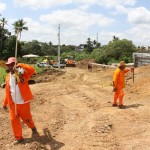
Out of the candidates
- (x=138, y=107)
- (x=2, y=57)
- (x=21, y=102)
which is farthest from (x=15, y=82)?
(x=2, y=57)

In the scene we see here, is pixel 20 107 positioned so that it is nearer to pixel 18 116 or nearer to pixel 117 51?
pixel 18 116

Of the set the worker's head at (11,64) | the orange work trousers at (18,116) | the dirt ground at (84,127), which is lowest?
the dirt ground at (84,127)

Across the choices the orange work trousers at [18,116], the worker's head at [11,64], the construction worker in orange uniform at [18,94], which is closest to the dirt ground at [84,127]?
the orange work trousers at [18,116]

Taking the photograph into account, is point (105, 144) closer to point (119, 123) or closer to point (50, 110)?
point (119, 123)

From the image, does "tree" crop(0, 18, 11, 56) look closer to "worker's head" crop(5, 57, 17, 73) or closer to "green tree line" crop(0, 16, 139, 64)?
"green tree line" crop(0, 16, 139, 64)

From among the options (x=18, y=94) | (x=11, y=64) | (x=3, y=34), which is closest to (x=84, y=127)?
(x=18, y=94)

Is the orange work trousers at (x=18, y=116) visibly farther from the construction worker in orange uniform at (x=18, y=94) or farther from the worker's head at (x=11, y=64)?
the worker's head at (x=11, y=64)

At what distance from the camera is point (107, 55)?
150 feet

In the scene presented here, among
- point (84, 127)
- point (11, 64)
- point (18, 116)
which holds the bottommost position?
point (84, 127)

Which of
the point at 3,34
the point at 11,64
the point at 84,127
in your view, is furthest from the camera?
the point at 3,34

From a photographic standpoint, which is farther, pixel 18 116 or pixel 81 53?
pixel 81 53

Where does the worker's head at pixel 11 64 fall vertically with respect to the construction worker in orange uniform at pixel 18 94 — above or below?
above

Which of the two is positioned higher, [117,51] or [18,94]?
[117,51]

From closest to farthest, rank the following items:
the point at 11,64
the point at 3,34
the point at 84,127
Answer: the point at 11,64
the point at 84,127
the point at 3,34
